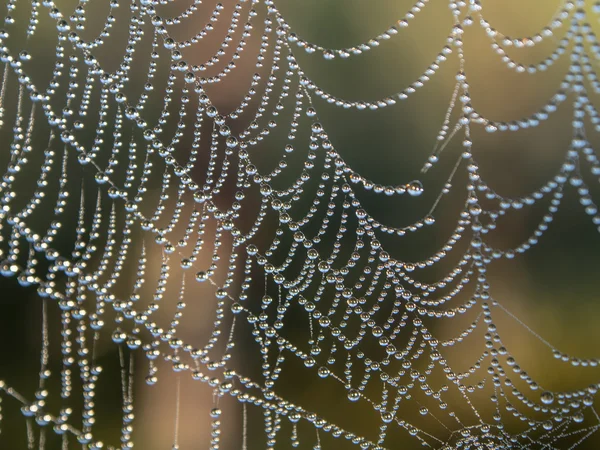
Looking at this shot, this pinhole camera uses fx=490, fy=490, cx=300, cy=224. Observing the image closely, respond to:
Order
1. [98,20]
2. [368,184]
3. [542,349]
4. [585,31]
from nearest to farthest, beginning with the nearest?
[585,31] < [368,184] < [98,20] < [542,349]

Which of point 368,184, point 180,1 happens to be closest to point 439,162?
point 368,184

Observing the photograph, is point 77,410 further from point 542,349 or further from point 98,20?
point 542,349

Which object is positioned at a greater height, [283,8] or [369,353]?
[283,8]

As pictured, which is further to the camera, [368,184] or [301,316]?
[301,316]

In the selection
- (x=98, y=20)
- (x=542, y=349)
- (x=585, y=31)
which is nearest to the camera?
(x=585, y=31)

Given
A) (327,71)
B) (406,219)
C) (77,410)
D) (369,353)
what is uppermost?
(327,71)

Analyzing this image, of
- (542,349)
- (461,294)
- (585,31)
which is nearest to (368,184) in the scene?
(585,31)
